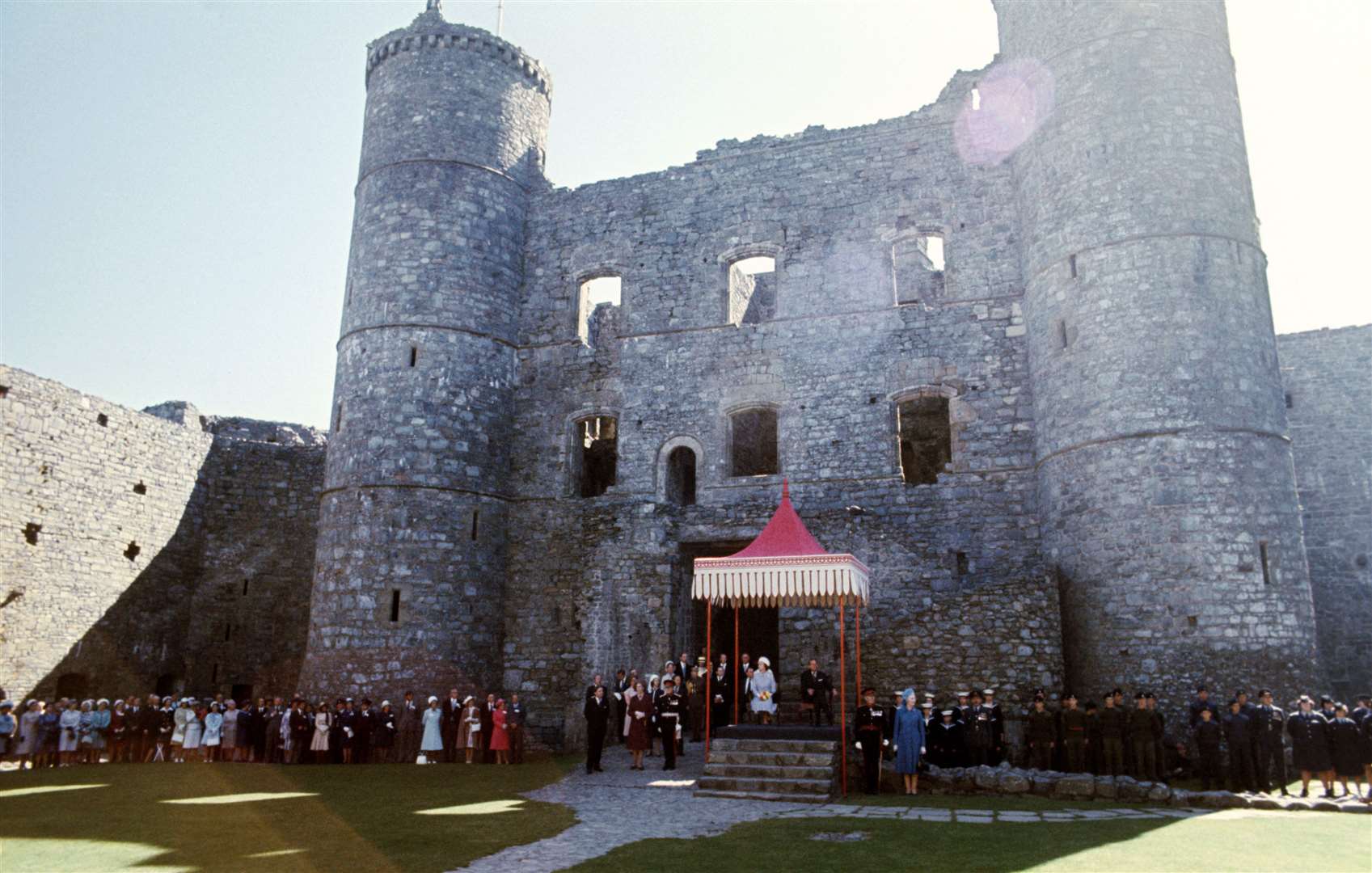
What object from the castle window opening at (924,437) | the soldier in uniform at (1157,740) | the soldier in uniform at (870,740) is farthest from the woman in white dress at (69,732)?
the soldier in uniform at (1157,740)

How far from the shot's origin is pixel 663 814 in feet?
33.6

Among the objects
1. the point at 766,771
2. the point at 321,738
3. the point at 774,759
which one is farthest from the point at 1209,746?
the point at 321,738

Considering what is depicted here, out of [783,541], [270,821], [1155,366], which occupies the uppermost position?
[1155,366]

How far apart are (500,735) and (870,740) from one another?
664 centimetres

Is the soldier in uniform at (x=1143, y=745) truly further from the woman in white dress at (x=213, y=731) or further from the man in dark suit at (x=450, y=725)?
the woman in white dress at (x=213, y=731)

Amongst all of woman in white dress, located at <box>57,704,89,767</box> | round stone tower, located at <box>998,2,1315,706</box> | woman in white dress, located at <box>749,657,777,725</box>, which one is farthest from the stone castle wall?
round stone tower, located at <box>998,2,1315,706</box>

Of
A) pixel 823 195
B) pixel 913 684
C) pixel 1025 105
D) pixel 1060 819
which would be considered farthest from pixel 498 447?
pixel 1060 819

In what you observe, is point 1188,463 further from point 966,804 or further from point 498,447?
point 498,447

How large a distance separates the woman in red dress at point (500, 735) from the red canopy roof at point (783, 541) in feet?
16.4

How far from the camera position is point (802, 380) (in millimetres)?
18828

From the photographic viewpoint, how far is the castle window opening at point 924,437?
67.6 ft

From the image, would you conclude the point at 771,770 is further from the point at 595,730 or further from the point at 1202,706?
the point at 1202,706

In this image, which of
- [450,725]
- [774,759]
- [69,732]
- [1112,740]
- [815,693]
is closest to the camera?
[774,759]

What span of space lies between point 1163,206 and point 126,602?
21.2m
